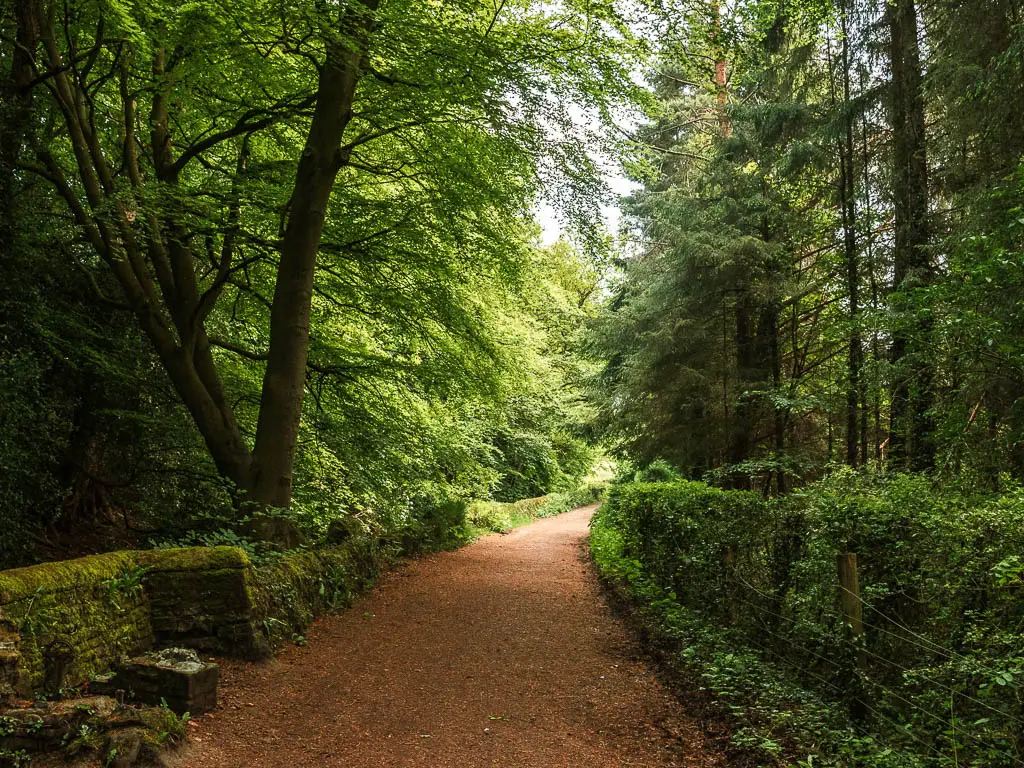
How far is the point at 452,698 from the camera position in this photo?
5.79 m

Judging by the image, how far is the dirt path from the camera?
4617 mm

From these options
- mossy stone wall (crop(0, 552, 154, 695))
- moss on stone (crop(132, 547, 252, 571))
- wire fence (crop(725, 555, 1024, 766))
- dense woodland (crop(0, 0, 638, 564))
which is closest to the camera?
wire fence (crop(725, 555, 1024, 766))

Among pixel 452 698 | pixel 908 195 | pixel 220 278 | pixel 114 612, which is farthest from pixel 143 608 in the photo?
pixel 908 195

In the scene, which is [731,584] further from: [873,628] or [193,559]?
[193,559]

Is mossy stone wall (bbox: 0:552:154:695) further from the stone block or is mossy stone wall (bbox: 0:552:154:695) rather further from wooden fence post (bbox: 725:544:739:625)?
wooden fence post (bbox: 725:544:739:625)

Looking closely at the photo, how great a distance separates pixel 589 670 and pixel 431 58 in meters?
6.49

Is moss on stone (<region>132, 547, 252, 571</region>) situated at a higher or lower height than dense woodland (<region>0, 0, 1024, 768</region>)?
lower

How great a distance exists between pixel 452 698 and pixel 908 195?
33.1 feet

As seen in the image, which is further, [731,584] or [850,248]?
[850,248]

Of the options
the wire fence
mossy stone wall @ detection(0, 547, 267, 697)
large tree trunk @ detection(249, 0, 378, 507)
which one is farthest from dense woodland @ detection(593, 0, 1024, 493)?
mossy stone wall @ detection(0, 547, 267, 697)

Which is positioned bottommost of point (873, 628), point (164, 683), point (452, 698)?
point (452, 698)

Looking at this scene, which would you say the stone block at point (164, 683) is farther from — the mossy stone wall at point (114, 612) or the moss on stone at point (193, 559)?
the moss on stone at point (193, 559)

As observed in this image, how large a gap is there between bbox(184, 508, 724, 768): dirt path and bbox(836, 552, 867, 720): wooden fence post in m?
1.02

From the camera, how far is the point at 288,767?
4.34m
